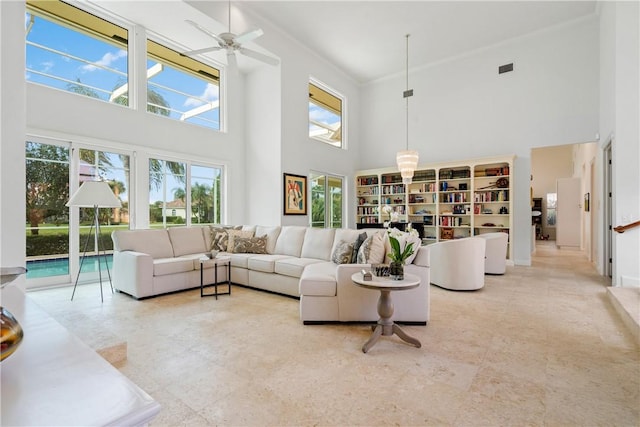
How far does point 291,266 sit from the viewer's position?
4.24m

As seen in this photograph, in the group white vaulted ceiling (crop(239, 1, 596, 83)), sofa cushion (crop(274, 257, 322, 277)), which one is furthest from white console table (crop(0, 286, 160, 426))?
white vaulted ceiling (crop(239, 1, 596, 83))

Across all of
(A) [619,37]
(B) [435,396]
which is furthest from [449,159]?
(B) [435,396]

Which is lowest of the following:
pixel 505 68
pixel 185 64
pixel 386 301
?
pixel 386 301

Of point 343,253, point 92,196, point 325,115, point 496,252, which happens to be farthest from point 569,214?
point 92,196

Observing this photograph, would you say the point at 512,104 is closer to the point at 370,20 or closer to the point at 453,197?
the point at 453,197

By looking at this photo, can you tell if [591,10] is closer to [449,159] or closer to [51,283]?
[449,159]

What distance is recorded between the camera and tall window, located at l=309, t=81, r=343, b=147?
773 cm

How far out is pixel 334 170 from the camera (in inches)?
322

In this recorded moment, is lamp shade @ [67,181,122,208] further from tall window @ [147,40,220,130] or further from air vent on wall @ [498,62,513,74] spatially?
air vent on wall @ [498,62,513,74]

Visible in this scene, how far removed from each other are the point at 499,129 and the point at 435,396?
22.2ft

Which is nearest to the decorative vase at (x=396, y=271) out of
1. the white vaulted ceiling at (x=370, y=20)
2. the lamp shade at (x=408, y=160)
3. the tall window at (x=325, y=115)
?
the lamp shade at (x=408, y=160)

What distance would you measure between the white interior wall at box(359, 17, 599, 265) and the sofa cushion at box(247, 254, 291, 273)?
5165 mm

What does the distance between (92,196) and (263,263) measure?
2.40 metres

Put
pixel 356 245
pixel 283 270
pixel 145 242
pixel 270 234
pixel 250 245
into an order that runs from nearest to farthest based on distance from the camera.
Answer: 1. pixel 356 245
2. pixel 283 270
3. pixel 145 242
4. pixel 250 245
5. pixel 270 234
